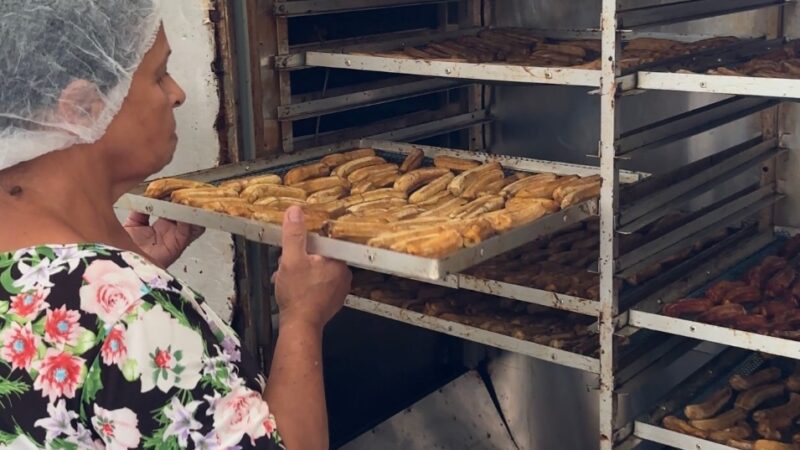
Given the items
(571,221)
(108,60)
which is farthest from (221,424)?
(571,221)

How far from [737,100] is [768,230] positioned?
49 cm

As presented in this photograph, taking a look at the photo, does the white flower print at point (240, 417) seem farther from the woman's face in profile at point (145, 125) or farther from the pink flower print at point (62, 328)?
the woman's face in profile at point (145, 125)

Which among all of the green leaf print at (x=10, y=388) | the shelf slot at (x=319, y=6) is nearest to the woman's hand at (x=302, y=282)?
the green leaf print at (x=10, y=388)

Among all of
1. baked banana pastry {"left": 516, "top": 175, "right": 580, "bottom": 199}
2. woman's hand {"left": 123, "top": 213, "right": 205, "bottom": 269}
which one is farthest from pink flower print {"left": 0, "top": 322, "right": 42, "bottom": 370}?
A: baked banana pastry {"left": 516, "top": 175, "right": 580, "bottom": 199}

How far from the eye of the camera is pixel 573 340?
2695 mm

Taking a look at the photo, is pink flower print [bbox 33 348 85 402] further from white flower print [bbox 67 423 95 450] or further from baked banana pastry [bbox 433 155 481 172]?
baked banana pastry [bbox 433 155 481 172]

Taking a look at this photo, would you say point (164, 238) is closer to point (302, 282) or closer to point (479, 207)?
point (302, 282)

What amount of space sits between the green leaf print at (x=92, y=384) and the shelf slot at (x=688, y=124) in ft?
4.32

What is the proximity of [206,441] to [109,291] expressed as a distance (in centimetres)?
26

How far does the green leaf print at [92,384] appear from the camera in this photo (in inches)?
56.5

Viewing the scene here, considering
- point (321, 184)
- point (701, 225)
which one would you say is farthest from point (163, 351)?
point (701, 225)

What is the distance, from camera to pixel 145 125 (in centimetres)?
162

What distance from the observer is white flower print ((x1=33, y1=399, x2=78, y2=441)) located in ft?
4.76

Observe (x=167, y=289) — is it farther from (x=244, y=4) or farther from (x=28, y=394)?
(x=244, y=4)
